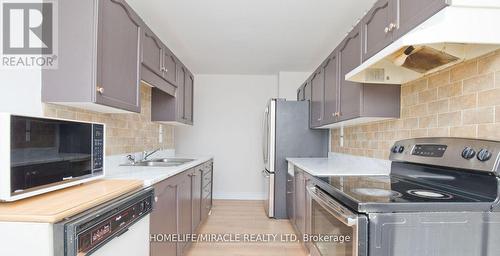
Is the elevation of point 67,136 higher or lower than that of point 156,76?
lower

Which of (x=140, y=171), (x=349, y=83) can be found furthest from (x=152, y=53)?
(x=349, y=83)

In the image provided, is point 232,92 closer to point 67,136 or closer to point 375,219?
point 67,136

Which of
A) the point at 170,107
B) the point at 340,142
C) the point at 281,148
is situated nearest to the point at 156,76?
the point at 170,107

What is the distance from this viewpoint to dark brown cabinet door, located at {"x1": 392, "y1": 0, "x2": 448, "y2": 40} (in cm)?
112

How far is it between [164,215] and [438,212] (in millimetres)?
1524

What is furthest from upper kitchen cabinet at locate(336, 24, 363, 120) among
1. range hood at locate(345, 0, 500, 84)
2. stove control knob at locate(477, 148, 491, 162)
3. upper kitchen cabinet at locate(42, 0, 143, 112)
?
upper kitchen cabinet at locate(42, 0, 143, 112)

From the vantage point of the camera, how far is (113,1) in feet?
5.24

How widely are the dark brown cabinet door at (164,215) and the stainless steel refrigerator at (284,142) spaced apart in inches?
70.4

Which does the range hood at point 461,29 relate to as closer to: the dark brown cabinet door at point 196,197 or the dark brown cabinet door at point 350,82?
the dark brown cabinet door at point 350,82

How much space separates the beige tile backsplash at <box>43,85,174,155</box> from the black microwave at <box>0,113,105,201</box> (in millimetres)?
361

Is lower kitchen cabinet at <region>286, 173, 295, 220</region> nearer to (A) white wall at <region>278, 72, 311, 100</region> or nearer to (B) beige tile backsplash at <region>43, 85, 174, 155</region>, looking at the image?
(A) white wall at <region>278, 72, 311, 100</region>

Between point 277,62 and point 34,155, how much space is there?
129 inches

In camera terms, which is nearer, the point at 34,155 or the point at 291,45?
the point at 34,155

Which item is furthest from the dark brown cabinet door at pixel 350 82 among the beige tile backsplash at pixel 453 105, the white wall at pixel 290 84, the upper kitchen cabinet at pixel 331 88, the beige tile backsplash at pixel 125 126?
the white wall at pixel 290 84
